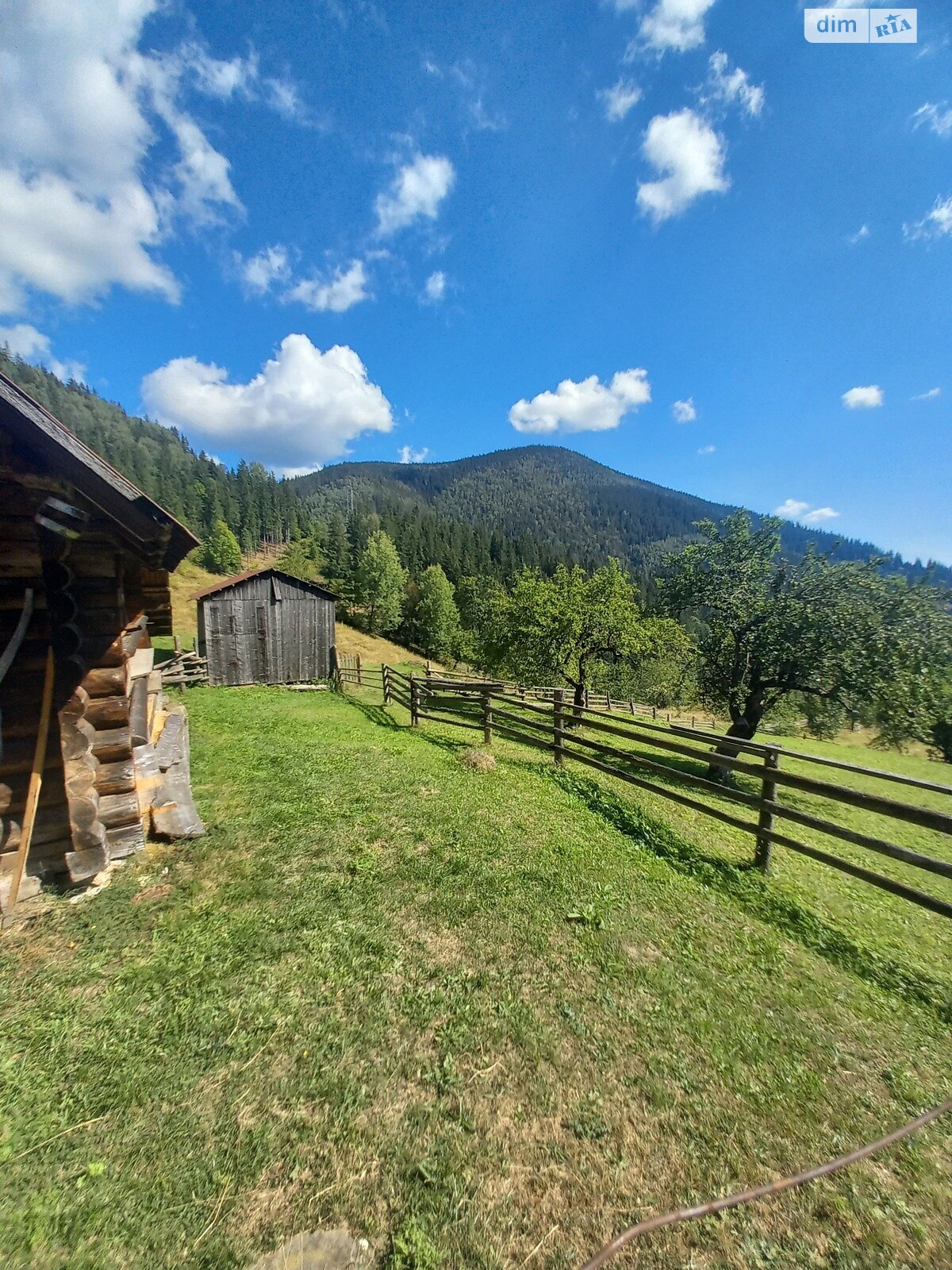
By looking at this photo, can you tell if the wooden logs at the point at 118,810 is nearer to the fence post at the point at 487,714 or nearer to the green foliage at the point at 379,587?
the fence post at the point at 487,714

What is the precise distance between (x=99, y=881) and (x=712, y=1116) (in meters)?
5.61

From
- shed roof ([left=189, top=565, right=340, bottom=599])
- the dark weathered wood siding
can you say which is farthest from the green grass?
the dark weathered wood siding

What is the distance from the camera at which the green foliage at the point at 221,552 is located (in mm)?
73125

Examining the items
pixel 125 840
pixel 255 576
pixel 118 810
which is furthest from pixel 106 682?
pixel 255 576

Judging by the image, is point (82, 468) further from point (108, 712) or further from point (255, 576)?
point (255, 576)

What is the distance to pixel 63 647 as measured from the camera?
178 inches

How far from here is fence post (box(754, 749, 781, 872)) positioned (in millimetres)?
5543

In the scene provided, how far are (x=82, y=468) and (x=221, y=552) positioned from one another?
7928 cm

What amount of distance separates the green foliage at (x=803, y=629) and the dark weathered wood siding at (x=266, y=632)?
16.5m

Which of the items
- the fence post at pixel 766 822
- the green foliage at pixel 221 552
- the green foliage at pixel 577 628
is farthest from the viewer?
the green foliage at pixel 221 552

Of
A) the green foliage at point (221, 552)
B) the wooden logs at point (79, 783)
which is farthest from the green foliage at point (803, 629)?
the green foliage at point (221, 552)

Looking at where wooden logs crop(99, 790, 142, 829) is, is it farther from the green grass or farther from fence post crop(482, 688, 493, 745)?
fence post crop(482, 688, 493, 745)

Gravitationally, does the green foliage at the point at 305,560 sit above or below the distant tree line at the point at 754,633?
above

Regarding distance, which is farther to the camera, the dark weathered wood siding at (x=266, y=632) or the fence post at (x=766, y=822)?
the dark weathered wood siding at (x=266, y=632)
